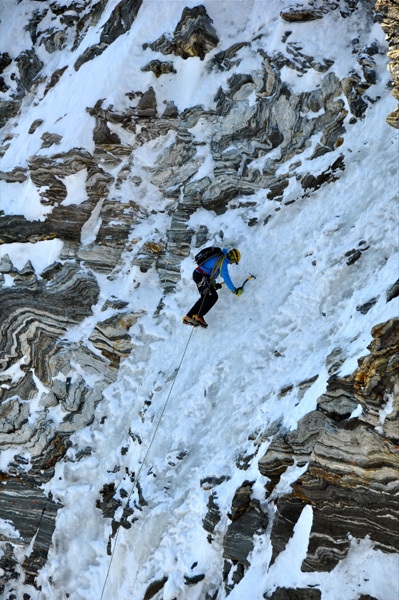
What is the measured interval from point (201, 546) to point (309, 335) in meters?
4.17

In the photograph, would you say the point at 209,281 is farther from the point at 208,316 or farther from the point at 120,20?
the point at 120,20

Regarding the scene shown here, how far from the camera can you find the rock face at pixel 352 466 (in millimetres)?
7812

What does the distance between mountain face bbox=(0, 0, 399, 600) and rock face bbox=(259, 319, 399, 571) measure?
0.03 meters

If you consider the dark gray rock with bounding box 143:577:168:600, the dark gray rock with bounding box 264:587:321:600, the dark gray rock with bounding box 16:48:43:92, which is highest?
the dark gray rock with bounding box 16:48:43:92

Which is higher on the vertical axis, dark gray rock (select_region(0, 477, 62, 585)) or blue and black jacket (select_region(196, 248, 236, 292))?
blue and black jacket (select_region(196, 248, 236, 292))

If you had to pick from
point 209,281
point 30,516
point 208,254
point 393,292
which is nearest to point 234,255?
point 208,254

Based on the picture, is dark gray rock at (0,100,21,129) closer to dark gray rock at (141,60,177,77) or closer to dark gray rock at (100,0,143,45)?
dark gray rock at (100,0,143,45)

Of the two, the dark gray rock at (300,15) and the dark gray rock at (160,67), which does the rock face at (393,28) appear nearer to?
the dark gray rock at (300,15)

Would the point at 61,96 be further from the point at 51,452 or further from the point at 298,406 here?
the point at 298,406

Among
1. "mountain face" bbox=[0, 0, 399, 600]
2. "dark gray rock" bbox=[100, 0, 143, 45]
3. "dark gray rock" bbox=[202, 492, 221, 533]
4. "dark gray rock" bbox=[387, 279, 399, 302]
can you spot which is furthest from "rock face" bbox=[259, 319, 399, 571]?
"dark gray rock" bbox=[100, 0, 143, 45]

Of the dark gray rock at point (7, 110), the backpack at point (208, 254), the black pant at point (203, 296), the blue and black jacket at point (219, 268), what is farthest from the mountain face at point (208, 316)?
the backpack at point (208, 254)

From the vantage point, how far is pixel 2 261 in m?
15.4

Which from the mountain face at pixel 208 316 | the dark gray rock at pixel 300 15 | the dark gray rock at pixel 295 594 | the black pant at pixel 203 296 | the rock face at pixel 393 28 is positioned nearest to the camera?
the dark gray rock at pixel 295 594

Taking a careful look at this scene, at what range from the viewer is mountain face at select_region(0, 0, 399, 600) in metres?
8.93
